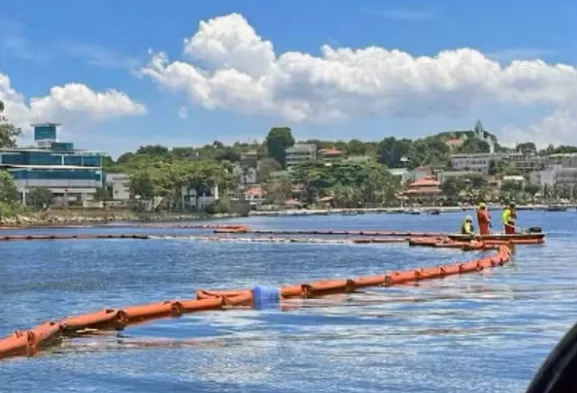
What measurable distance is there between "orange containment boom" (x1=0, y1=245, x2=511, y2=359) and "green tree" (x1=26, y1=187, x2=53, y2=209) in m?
135

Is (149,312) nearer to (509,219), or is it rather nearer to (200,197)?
(509,219)

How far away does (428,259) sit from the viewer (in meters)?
39.2

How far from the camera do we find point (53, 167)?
164 meters

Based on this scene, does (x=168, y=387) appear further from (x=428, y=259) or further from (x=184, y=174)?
(x=184, y=174)

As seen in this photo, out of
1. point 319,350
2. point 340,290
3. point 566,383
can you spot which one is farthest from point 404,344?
point 566,383

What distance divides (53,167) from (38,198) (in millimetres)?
9022

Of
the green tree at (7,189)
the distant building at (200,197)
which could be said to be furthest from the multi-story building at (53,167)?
the green tree at (7,189)

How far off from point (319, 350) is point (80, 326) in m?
4.61

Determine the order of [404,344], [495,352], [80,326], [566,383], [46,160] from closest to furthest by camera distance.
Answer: [566,383], [495,352], [404,344], [80,326], [46,160]

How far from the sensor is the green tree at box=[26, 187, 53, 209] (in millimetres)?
155750

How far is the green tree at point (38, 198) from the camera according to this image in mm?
155750

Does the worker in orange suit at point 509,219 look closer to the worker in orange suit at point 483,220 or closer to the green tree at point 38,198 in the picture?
the worker in orange suit at point 483,220

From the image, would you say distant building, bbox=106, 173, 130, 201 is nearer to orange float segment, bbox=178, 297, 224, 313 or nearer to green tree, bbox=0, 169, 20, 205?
green tree, bbox=0, 169, 20, 205

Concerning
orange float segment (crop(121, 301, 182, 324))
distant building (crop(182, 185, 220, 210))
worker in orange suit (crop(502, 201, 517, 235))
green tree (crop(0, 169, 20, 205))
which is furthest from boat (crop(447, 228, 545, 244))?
distant building (crop(182, 185, 220, 210))
